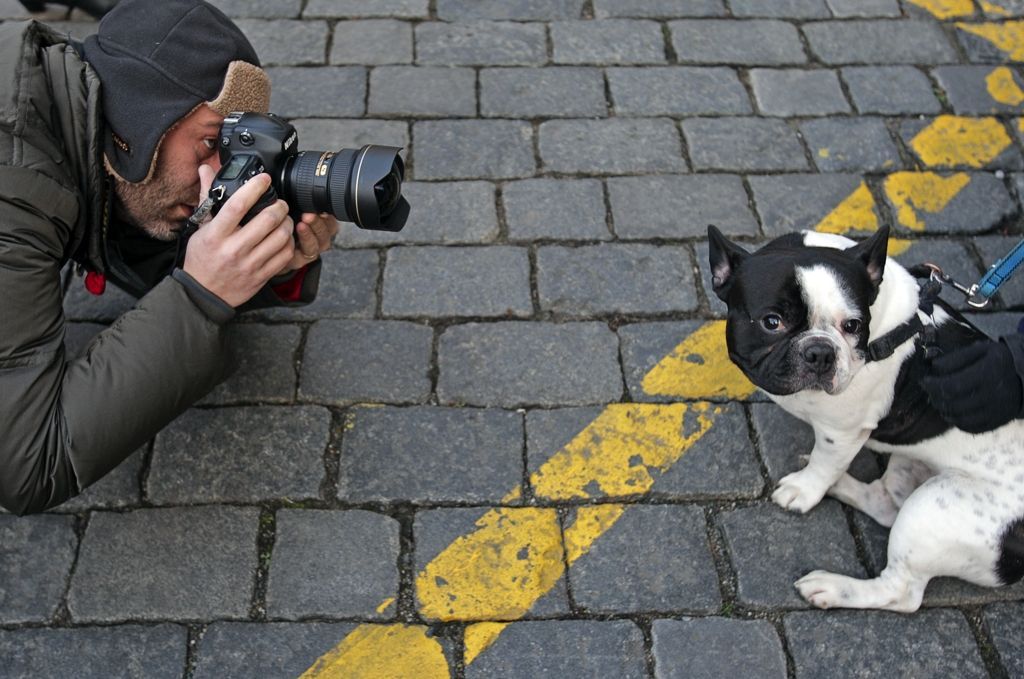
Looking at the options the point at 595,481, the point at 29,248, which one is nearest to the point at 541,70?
the point at 595,481

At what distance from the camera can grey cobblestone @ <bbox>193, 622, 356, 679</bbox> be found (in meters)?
2.72

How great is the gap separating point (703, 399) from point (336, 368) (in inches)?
51.1

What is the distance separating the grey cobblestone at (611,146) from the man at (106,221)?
1.61 meters

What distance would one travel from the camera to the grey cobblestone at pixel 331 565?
2.85 m

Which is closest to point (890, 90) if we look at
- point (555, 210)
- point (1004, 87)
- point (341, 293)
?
point (1004, 87)

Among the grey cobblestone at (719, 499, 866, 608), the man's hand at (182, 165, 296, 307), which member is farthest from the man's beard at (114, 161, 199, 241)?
the grey cobblestone at (719, 499, 866, 608)

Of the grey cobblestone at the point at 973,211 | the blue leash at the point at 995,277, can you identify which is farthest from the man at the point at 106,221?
the grey cobblestone at the point at 973,211

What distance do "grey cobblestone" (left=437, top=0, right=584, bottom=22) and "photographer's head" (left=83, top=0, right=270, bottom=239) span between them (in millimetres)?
2142

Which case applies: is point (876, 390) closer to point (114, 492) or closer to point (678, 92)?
point (678, 92)

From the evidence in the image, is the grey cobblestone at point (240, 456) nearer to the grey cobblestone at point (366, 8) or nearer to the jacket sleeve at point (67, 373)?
the jacket sleeve at point (67, 373)

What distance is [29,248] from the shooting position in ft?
8.54

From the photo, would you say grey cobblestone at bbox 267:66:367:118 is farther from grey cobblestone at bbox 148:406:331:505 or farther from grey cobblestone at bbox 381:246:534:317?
grey cobblestone at bbox 148:406:331:505

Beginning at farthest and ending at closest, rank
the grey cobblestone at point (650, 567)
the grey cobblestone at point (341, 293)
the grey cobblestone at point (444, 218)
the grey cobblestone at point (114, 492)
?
the grey cobblestone at point (444, 218) < the grey cobblestone at point (341, 293) < the grey cobblestone at point (114, 492) < the grey cobblestone at point (650, 567)

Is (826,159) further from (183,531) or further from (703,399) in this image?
(183,531)
